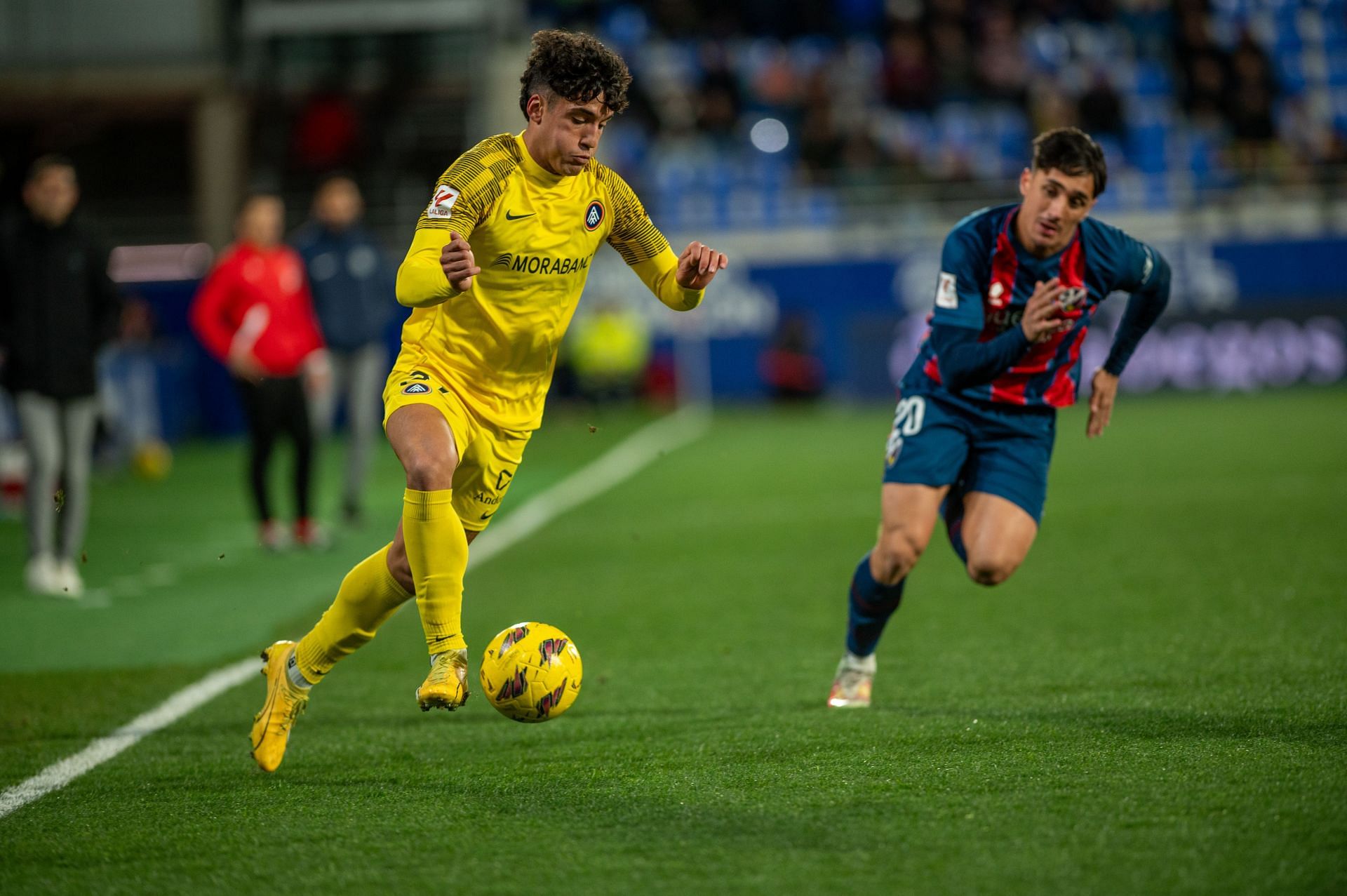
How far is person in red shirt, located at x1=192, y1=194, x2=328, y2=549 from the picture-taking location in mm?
10578

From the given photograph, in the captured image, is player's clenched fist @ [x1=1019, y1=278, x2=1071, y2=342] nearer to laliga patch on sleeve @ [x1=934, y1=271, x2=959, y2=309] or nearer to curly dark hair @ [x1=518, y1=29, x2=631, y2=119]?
laliga patch on sleeve @ [x1=934, y1=271, x2=959, y2=309]

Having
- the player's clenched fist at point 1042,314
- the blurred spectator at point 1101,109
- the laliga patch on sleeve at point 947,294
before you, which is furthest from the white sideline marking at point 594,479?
the blurred spectator at point 1101,109

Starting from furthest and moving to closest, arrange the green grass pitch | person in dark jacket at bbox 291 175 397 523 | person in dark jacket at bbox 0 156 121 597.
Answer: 1. person in dark jacket at bbox 291 175 397 523
2. person in dark jacket at bbox 0 156 121 597
3. the green grass pitch

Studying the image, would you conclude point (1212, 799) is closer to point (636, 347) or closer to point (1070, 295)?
point (1070, 295)

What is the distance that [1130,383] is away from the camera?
22125 mm

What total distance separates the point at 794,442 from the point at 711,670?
1156cm

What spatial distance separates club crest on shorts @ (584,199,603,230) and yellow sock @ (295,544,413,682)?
1.20 metres

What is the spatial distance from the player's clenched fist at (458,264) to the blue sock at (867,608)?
1812 mm

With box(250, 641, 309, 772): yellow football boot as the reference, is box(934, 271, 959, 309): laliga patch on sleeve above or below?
above

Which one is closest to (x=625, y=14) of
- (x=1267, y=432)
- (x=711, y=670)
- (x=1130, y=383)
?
(x=1130, y=383)

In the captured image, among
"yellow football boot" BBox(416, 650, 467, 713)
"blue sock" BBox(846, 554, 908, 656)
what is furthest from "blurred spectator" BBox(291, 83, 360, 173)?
"yellow football boot" BBox(416, 650, 467, 713)

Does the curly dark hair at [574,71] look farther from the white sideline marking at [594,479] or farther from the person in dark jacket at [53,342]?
the person in dark jacket at [53,342]

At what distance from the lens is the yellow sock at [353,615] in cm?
480

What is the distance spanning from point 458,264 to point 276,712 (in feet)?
4.95
